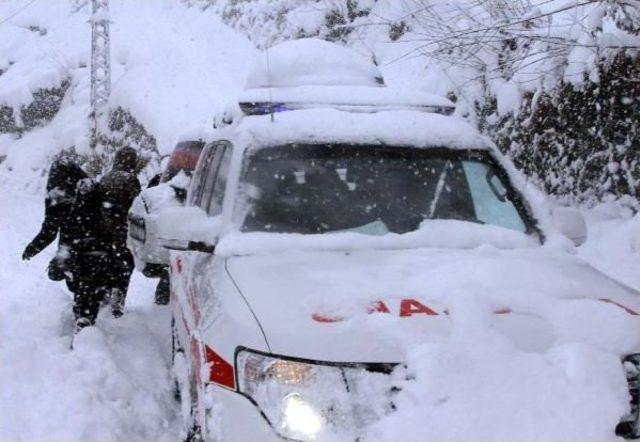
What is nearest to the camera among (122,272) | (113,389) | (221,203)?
(221,203)

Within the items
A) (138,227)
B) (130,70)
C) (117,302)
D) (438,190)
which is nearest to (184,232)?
(138,227)

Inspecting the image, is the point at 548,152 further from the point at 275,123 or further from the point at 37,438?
the point at 37,438

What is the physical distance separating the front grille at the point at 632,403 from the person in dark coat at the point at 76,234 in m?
4.54

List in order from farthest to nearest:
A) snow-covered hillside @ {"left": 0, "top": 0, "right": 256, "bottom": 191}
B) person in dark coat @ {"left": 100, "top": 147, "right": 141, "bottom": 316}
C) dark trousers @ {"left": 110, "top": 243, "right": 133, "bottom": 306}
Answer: snow-covered hillside @ {"left": 0, "top": 0, "right": 256, "bottom": 191} → dark trousers @ {"left": 110, "top": 243, "right": 133, "bottom": 306} → person in dark coat @ {"left": 100, "top": 147, "right": 141, "bottom": 316}

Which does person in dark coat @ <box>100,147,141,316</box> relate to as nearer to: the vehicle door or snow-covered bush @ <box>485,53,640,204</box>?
the vehicle door

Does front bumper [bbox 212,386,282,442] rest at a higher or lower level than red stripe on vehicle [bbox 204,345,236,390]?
lower

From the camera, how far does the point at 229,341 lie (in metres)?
2.51

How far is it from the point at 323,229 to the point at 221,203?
62cm

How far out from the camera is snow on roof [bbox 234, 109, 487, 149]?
3520 mm

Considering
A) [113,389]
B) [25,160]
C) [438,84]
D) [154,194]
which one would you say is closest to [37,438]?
[113,389]

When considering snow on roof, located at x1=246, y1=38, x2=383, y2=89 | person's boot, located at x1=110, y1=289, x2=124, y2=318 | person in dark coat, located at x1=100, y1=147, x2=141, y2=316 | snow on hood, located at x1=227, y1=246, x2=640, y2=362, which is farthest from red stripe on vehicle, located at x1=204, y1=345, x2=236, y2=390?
person's boot, located at x1=110, y1=289, x2=124, y2=318

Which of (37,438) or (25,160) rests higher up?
(37,438)

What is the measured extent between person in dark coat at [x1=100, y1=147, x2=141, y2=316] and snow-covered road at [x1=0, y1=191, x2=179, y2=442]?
330 mm

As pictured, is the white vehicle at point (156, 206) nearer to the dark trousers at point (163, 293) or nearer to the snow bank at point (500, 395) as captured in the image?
the dark trousers at point (163, 293)
